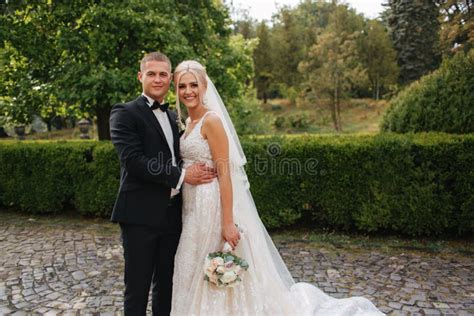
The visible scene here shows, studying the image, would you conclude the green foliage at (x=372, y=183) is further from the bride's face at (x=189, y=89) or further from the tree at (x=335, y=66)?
the tree at (x=335, y=66)

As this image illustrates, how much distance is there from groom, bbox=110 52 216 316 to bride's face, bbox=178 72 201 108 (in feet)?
0.44

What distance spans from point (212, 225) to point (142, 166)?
79 centimetres

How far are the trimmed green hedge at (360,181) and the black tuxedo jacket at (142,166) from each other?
3.62 meters

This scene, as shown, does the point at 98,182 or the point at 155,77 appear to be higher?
the point at 155,77

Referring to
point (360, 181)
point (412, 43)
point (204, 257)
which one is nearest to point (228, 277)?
point (204, 257)

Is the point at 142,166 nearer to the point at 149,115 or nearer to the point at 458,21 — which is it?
the point at 149,115

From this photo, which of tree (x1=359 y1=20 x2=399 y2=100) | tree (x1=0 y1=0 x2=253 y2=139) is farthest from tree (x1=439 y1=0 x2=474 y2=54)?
tree (x1=359 y1=20 x2=399 y2=100)

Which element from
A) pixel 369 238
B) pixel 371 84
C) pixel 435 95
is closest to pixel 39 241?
pixel 369 238

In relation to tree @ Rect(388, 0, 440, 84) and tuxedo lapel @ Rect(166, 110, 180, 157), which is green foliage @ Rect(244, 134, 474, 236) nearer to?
tuxedo lapel @ Rect(166, 110, 180, 157)

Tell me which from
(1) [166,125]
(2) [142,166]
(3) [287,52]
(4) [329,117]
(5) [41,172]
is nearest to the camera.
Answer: (2) [142,166]

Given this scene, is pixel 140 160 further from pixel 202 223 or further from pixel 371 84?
pixel 371 84

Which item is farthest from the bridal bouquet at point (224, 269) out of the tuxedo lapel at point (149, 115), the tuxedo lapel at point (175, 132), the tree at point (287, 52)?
the tree at point (287, 52)

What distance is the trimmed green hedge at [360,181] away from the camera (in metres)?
5.86

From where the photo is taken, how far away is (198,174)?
298 cm
